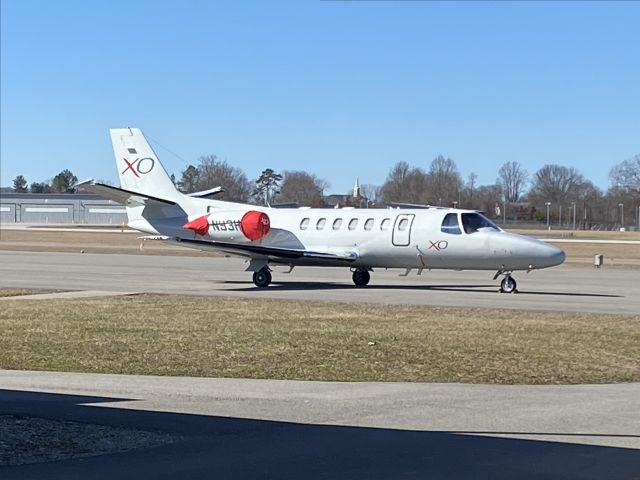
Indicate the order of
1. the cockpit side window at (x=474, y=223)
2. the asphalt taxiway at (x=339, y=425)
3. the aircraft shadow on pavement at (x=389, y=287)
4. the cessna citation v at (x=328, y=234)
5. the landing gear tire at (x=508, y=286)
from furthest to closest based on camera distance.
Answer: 1. the cockpit side window at (x=474, y=223)
2. the aircraft shadow on pavement at (x=389, y=287)
3. the cessna citation v at (x=328, y=234)
4. the landing gear tire at (x=508, y=286)
5. the asphalt taxiway at (x=339, y=425)

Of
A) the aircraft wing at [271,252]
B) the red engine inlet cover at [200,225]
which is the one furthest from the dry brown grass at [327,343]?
the red engine inlet cover at [200,225]

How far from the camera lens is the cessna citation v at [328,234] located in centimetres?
2884

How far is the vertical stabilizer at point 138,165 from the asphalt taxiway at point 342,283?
3.03 meters

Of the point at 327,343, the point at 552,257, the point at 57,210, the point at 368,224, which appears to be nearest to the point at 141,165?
the point at 368,224

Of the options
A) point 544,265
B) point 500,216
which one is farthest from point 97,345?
point 500,216

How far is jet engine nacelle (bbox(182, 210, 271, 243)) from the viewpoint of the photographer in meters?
31.3

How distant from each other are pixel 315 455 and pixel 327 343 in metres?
7.79

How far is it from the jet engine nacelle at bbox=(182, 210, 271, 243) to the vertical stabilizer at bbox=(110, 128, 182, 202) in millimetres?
2841

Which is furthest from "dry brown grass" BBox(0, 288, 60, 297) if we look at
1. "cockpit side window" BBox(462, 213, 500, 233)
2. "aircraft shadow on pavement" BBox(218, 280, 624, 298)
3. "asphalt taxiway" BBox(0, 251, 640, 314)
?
"cockpit side window" BBox(462, 213, 500, 233)

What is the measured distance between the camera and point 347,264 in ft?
102

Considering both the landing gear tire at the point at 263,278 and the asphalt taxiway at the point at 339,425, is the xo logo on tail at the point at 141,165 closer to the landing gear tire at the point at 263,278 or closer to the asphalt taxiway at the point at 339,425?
the landing gear tire at the point at 263,278

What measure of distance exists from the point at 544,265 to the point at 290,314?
945 cm

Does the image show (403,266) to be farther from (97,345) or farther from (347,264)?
(97,345)

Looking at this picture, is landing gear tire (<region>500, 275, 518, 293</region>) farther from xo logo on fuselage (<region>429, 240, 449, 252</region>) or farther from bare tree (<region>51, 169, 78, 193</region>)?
bare tree (<region>51, 169, 78, 193</region>)
